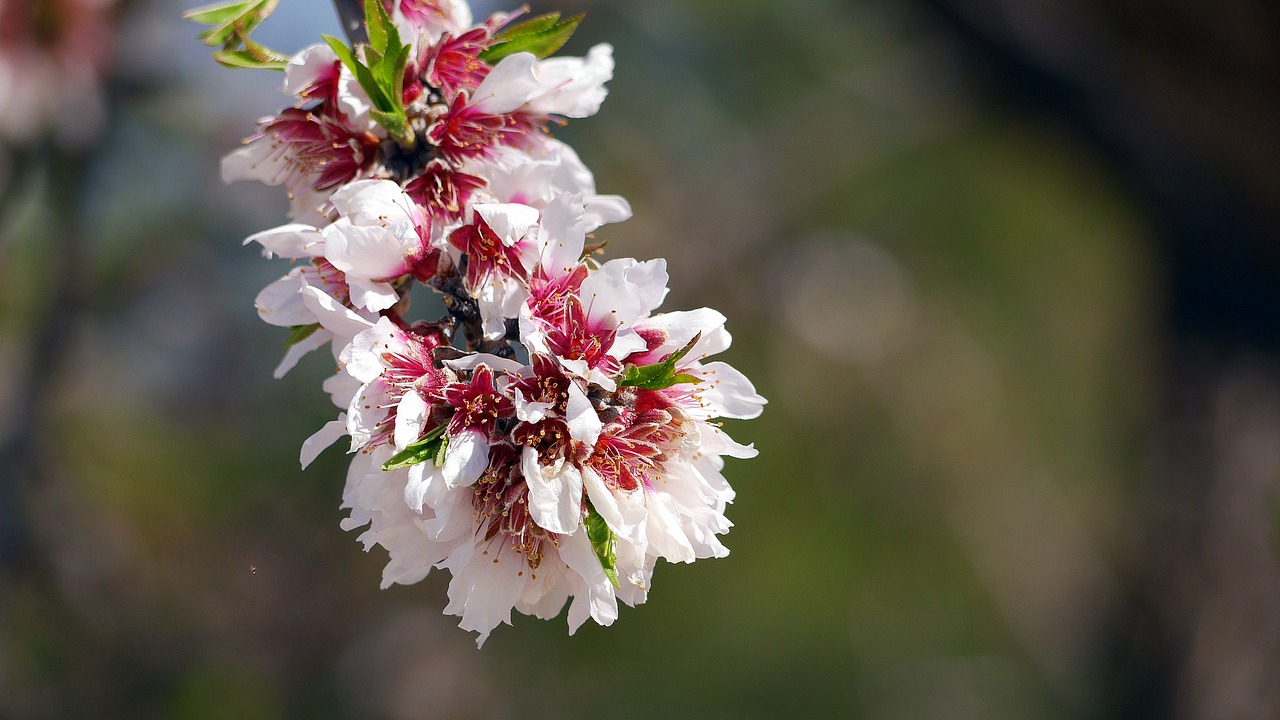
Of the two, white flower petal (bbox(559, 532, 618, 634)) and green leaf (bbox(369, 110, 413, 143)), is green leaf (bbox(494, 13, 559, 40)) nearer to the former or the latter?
green leaf (bbox(369, 110, 413, 143))

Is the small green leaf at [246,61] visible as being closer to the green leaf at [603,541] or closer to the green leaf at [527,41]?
Answer: the green leaf at [527,41]

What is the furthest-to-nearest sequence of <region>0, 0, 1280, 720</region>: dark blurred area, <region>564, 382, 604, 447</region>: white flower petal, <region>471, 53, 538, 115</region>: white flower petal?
<region>0, 0, 1280, 720</region>: dark blurred area
<region>471, 53, 538, 115</region>: white flower petal
<region>564, 382, 604, 447</region>: white flower petal

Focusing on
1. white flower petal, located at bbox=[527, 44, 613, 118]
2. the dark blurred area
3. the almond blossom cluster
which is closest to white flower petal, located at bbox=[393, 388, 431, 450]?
the almond blossom cluster

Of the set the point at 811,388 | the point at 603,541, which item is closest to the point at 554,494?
the point at 603,541

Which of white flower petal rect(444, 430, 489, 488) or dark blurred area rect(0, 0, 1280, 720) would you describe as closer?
white flower petal rect(444, 430, 489, 488)

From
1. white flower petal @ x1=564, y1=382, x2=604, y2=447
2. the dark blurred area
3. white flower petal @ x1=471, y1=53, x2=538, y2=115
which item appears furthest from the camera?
the dark blurred area

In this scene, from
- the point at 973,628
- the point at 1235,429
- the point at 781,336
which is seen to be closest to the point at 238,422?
the point at 781,336
